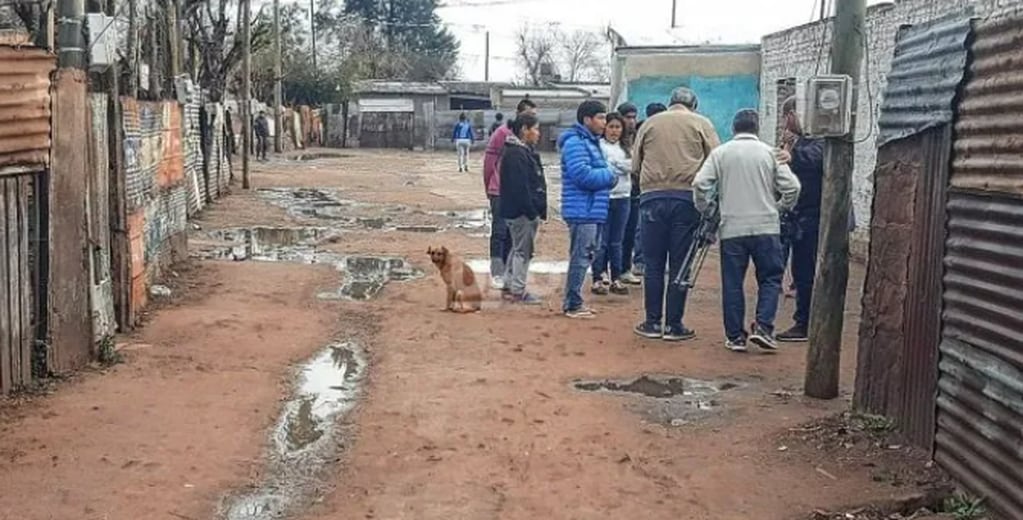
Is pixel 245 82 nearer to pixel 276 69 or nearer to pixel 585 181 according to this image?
pixel 276 69

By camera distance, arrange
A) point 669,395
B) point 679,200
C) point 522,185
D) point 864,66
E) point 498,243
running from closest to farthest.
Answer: point 669,395
point 864,66
point 679,200
point 522,185
point 498,243

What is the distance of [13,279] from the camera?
6.55 meters

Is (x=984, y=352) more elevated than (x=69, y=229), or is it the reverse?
(x=69, y=229)

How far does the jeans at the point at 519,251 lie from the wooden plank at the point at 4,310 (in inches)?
176

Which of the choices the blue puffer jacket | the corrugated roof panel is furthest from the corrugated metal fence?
the blue puffer jacket

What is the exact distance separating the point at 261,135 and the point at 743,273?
3095 cm

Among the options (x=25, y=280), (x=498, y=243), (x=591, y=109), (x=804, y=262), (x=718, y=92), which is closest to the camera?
(x=25, y=280)

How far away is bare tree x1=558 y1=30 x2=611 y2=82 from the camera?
77.2 metres

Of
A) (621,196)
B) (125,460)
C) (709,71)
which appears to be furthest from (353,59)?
(125,460)

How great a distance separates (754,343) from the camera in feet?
27.5

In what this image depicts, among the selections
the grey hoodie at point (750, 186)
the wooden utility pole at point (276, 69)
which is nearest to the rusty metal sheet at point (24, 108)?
the grey hoodie at point (750, 186)

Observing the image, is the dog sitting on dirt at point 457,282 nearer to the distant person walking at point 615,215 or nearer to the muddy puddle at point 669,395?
the distant person walking at point 615,215

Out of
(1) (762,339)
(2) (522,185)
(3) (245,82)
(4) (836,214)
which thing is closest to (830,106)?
(4) (836,214)

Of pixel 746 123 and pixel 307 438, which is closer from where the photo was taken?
pixel 307 438
